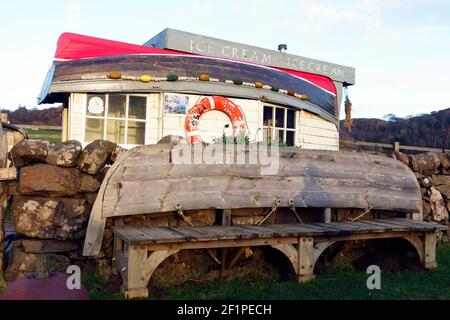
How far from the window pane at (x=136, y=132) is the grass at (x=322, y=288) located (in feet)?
14.7

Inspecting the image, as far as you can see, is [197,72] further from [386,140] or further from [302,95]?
[386,140]

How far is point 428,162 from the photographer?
8.71 m

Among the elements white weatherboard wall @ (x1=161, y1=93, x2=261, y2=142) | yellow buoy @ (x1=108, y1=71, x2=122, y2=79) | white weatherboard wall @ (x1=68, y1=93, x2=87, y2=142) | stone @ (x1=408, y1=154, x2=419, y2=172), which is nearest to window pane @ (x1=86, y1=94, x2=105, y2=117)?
white weatherboard wall @ (x1=68, y1=93, x2=87, y2=142)

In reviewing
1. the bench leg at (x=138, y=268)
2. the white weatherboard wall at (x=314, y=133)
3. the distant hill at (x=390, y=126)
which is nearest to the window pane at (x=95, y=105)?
the white weatherboard wall at (x=314, y=133)

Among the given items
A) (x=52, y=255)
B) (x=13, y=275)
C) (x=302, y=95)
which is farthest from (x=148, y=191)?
(x=302, y=95)

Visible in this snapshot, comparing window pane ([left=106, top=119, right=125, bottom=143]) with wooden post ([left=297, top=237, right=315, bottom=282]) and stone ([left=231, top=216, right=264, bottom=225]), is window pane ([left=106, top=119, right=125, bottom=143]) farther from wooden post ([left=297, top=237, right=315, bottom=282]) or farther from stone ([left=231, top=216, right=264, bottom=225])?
wooden post ([left=297, top=237, right=315, bottom=282])

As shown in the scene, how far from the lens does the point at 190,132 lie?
33.1 feet

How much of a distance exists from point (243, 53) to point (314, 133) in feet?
10.2

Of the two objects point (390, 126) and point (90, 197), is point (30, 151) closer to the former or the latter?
point (90, 197)

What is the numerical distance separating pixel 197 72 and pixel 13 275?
6.21 m

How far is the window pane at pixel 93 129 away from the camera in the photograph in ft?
31.8

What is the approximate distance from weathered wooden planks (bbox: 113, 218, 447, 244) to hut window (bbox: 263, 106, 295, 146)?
14.8 ft

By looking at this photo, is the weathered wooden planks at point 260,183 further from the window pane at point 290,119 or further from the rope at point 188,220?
the window pane at point 290,119

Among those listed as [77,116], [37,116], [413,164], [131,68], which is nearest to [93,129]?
[77,116]
